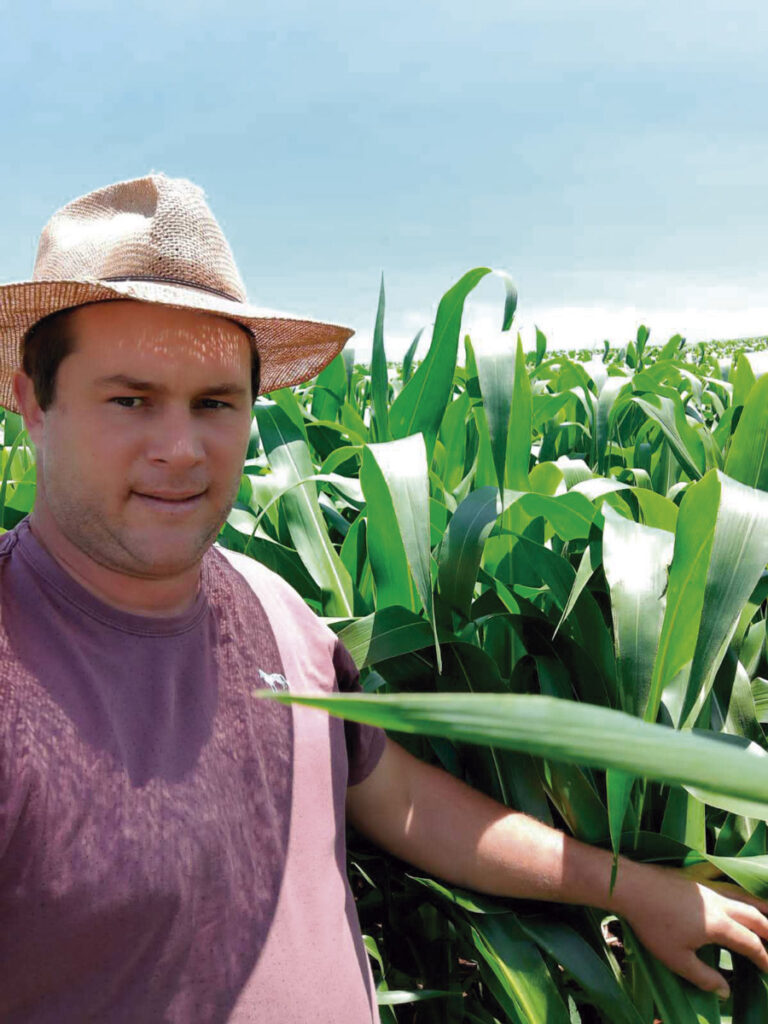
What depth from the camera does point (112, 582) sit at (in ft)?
2.75

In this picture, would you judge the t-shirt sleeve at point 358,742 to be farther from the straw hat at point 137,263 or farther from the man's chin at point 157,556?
the straw hat at point 137,263

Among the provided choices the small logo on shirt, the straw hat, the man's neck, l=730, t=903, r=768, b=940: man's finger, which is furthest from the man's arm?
the straw hat

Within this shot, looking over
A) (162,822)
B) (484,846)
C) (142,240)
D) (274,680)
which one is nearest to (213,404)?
(142,240)

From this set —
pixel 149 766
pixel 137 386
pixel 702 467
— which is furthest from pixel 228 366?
pixel 702 467

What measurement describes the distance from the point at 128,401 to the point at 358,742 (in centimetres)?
46

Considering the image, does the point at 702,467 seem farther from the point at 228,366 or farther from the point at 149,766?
the point at 149,766

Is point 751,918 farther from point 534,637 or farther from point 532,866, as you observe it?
point 534,637

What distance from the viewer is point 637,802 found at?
0.85 metres

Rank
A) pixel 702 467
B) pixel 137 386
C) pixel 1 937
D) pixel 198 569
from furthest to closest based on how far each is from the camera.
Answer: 1. pixel 702 467
2. pixel 198 569
3. pixel 137 386
4. pixel 1 937

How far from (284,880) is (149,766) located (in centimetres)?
19

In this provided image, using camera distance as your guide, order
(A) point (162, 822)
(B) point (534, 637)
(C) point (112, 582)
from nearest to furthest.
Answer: (A) point (162, 822)
(C) point (112, 582)
(B) point (534, 637)

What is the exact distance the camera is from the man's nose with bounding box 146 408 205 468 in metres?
0.80

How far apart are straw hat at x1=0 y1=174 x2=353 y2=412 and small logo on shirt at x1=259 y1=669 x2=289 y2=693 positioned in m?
0.37

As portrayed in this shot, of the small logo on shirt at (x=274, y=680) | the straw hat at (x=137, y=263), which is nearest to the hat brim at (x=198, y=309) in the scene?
the straw hat at (x=137, y=263)
